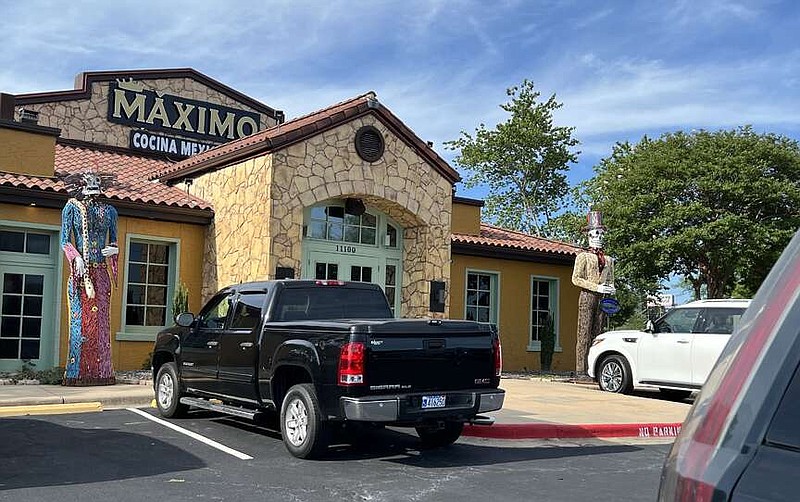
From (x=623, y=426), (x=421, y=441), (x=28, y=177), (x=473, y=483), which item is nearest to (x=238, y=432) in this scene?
(x=421, y=441)

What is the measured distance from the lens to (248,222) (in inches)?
637

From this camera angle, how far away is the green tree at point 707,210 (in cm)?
2033

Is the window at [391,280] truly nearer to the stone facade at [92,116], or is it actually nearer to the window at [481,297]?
the window at [481,297]

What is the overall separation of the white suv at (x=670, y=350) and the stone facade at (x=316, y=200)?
3942 millimetres

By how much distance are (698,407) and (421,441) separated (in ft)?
25.6

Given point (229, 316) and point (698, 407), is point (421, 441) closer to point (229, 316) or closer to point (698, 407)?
point (229, 316)

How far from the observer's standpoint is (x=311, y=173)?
16.3 m

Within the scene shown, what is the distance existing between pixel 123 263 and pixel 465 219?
28.3ft

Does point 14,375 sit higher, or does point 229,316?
point 229,316

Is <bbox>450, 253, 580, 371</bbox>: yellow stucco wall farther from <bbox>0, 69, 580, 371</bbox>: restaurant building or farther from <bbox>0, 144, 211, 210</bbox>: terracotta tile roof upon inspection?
<bbox>0, 144, 211, 210</bbox>: terracotta tile roof

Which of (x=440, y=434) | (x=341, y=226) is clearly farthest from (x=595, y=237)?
(x=440, y=434)

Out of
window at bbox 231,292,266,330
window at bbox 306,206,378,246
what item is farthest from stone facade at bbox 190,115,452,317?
window at bbox 231,292,266,330

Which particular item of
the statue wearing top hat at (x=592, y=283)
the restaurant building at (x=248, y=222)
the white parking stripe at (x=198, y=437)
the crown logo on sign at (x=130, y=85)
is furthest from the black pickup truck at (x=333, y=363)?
the crown logo on sign at (x=130, y=85)

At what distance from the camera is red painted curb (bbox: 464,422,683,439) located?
10.1 metres
